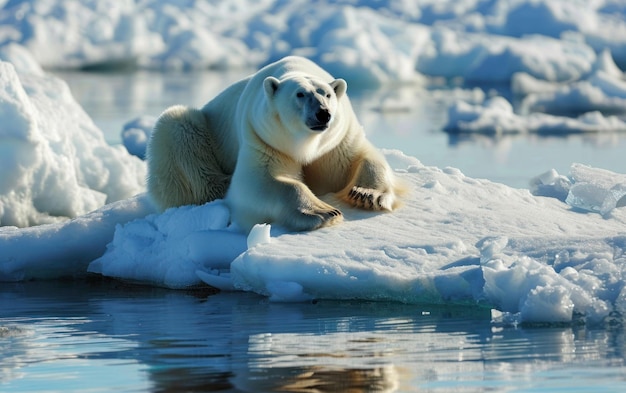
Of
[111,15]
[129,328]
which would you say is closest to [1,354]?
[129,328]

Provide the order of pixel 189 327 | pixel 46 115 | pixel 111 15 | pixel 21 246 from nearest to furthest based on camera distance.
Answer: pixel 189 327 < pixel 21 246 < pixel 46 115 < pixel 111 15

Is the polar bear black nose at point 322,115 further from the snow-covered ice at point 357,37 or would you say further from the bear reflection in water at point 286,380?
the snow-covered ice at point 357,37

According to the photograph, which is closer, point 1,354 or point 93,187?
point 1,354

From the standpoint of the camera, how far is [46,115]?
Answer: 10.3 metres

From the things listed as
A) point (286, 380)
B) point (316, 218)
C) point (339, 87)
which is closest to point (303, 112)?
point (339, 87)

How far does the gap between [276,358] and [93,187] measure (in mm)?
6167

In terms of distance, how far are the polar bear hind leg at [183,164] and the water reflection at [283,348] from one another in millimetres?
1157

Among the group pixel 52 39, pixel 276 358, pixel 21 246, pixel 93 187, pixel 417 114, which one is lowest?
pixel 276 358

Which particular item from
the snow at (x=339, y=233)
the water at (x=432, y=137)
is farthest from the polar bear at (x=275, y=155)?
the water at (x=432, y=137)

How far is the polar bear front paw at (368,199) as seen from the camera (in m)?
6.74

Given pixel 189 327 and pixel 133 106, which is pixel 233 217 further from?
pixel 133 106

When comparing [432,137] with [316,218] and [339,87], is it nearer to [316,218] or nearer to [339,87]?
[339,87]

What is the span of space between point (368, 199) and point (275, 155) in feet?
1.82

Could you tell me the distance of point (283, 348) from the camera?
16.0ft
